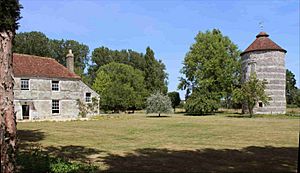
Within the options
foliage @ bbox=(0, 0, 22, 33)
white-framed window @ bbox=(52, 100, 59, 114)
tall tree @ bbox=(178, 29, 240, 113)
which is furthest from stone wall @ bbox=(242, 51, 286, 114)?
foliage @ bbox=(0, 0, 22, 33)

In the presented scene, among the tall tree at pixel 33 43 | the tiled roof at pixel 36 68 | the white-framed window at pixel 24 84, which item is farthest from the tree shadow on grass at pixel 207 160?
the tall tree at pixel 33 43

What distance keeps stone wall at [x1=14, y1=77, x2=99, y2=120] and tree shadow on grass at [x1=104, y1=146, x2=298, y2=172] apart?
960 inches

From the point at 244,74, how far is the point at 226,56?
15.2 feet

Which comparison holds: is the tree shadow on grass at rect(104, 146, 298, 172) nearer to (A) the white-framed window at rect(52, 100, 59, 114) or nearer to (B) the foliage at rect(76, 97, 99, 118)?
(A) the white-framed window at rect(52, 100, 59, 114)

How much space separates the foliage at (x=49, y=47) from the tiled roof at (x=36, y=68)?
2751 centimetres

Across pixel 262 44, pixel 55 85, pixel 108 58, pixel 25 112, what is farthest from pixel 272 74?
pixel 108 58

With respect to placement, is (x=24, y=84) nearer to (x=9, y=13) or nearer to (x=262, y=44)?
(x=9, y=13)

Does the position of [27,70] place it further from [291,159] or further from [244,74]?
[244,74]

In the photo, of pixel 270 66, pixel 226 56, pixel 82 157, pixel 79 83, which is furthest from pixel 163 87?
pixel 82 157

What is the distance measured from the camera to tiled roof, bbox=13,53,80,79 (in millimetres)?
32406

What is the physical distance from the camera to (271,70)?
46.6 meters

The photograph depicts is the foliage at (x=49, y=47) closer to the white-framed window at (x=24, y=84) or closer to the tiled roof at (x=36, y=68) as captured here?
the tiled roof at (x=36, y=68)

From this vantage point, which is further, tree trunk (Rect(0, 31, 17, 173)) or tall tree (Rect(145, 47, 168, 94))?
tall tree (Rect(145, 47, 168, 94))

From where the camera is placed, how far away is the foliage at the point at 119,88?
51.3 metres
